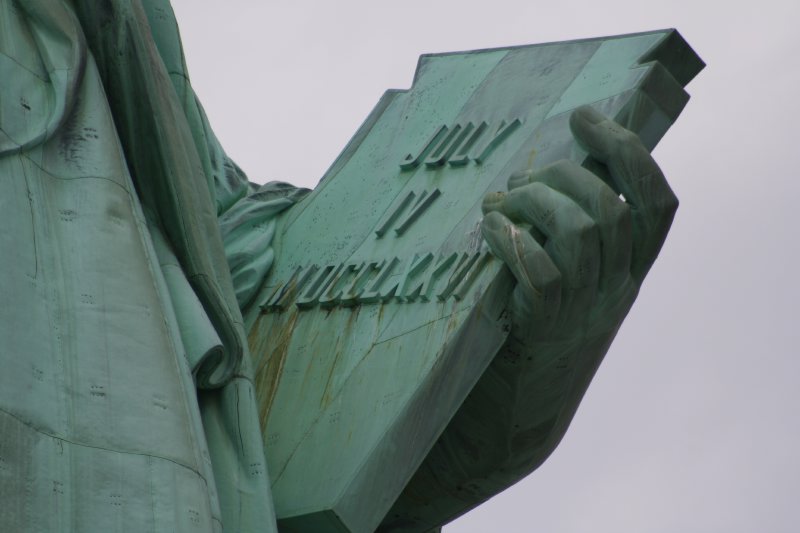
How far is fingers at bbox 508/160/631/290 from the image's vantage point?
9859 mm

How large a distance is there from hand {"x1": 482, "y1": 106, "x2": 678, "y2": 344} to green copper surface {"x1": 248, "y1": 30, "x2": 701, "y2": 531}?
0.42 ft

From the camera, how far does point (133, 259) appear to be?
8.73 meters

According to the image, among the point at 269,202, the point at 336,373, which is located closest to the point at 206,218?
the point at 336,373

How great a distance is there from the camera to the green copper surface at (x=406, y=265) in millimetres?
9477

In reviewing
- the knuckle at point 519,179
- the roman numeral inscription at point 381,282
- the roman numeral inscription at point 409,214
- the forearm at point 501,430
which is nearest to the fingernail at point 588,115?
the knuckle at point 519,179

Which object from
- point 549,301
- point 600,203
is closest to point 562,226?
point 600,203

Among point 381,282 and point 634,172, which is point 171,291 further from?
point 634,172

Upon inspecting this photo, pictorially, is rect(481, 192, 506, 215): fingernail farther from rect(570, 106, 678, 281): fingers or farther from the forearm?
the forearm

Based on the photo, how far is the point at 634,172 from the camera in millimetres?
10055

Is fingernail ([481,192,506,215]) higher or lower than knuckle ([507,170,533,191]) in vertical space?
lower

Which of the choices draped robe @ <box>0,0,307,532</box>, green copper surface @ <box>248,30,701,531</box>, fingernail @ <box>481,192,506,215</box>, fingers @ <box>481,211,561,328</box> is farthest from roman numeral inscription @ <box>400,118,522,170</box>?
draped robe @ <box>0,0,307,532</box>

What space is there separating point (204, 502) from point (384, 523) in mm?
2507

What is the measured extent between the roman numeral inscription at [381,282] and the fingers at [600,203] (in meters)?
0.41

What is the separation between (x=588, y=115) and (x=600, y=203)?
412 mm
